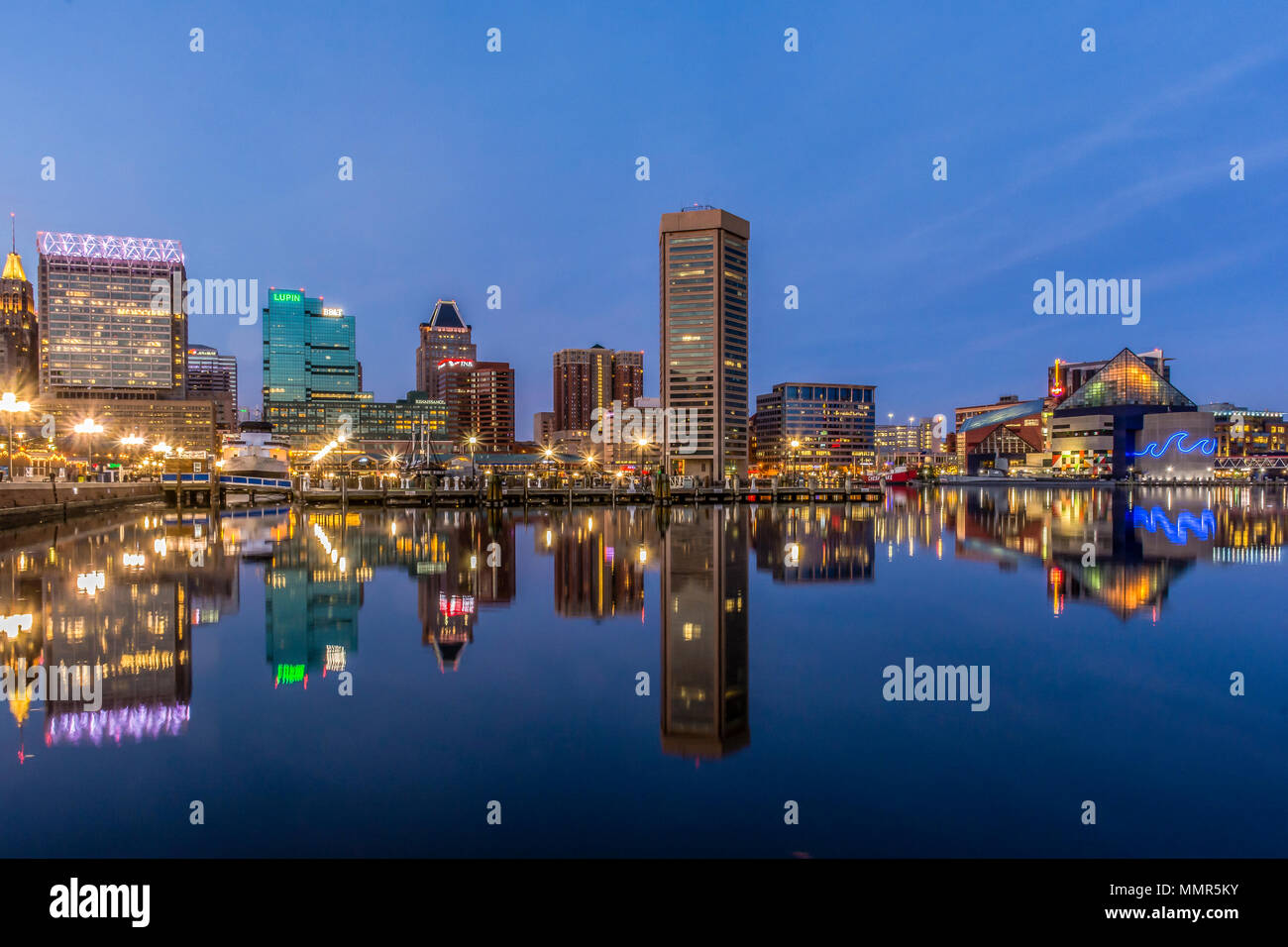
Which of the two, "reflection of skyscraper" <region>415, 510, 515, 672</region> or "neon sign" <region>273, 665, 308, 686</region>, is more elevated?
"reflection of skyscraper" <region>415, 510, 515, 672</region>

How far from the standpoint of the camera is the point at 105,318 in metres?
188

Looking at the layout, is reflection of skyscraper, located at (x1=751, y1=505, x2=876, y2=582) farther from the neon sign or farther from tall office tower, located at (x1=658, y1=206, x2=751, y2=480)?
tall office tower, located at (x1=658, y1=206, x2=751, y2=480)

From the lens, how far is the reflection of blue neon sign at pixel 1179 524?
4006 centimetres

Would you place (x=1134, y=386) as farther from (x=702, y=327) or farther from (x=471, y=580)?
(x=471, y=580)

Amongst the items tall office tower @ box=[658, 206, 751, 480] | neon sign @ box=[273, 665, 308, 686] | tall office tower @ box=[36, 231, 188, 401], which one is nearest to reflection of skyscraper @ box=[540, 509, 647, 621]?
neon sign @ box=[273, 665, 308, 686]

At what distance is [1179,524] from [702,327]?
14153cm

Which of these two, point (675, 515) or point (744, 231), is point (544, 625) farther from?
point (744, 231)

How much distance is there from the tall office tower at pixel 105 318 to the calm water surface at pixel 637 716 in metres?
205

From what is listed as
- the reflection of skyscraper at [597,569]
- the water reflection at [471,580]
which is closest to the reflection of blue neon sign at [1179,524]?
the water reflection at [471,580]

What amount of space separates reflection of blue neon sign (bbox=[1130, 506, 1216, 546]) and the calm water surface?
681 inches

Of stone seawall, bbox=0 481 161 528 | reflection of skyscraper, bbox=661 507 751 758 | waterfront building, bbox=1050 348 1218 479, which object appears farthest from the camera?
waterfront building, bbox=1050 348 1218 479

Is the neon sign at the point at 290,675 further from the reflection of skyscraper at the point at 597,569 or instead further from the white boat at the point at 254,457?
the white boat at the point at 254,457

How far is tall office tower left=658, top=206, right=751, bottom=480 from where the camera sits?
178 m

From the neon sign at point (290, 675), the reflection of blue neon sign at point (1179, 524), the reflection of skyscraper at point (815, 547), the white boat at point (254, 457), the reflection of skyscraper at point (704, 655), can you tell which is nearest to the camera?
the reflection of skyscraper at point (704, 655)
